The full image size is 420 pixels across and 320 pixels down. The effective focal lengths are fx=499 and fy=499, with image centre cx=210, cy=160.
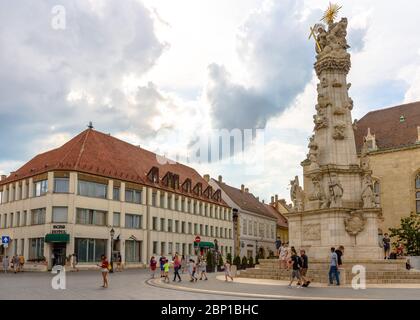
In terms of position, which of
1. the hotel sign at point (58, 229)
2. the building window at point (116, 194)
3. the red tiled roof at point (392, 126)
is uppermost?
the red tiled roof at point (392, 126)

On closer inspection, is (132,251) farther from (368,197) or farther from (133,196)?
(368,197)

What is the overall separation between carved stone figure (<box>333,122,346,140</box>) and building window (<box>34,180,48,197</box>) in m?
33.3

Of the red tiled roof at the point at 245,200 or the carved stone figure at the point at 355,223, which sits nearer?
the carved stone figure at the point at 355,223

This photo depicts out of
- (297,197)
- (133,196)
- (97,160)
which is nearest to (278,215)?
(133,196)

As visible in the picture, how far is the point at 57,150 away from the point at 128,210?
11048mm

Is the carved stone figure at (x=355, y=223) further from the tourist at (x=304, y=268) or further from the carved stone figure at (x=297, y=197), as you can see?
the tourist at (x=304, y=268)

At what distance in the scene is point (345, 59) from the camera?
29719 mm

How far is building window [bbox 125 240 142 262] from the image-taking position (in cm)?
5669

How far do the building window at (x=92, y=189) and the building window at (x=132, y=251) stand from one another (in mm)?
6860

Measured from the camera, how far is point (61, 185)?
5062cm

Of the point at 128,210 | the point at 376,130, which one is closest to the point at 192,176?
the point at 128,210

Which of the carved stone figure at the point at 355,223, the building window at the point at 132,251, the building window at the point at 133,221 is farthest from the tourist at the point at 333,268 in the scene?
the building window at the point at 133,221

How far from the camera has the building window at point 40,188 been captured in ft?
169
